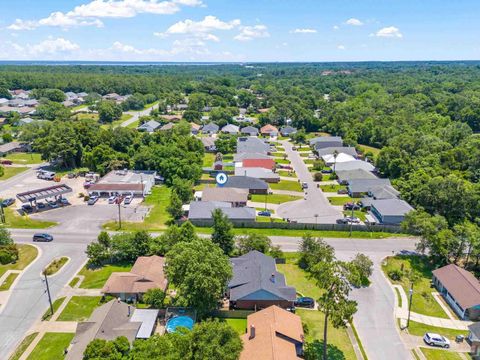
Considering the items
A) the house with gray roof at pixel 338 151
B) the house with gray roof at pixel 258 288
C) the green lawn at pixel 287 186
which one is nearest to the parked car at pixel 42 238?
the house with gray roof at pixel 258 288

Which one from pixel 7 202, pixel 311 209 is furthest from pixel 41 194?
pixel 311 209

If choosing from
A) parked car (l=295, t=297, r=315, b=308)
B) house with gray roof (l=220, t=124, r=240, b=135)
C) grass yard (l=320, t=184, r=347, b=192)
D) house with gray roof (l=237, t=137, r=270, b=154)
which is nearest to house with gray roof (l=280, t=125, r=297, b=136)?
house with gray roof (l=220, t=124, r=240, b=135)

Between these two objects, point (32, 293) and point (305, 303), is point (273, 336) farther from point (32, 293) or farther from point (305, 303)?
point (32, 293)

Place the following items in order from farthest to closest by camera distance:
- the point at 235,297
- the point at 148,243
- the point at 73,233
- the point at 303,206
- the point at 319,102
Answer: the point at 319,102 → the point at 303,206 → the point at 73,233 → the point at 148,243 → the point at 235,297

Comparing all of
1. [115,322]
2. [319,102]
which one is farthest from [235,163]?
[319,102]

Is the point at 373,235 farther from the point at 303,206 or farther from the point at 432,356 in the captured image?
the point at 432,356
